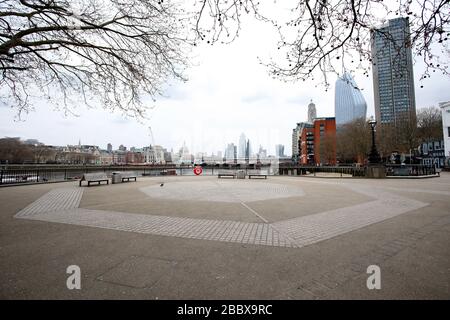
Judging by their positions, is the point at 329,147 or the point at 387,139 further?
the point at 329,147

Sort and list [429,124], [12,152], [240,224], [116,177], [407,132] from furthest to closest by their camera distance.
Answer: [12,152] < [429,124] < [407,132] < [116,177] < [240,224]

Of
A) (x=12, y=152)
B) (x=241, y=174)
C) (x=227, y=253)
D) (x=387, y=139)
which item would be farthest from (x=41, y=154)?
(x=387, y=139)

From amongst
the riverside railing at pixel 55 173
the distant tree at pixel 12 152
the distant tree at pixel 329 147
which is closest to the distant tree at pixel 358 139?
the distant tree at pixel 329 147

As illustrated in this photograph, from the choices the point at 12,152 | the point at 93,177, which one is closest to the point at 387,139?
the point at 93,177

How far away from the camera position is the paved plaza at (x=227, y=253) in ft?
9.09

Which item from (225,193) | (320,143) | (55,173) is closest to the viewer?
(225,193)

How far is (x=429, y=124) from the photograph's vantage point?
4725cm

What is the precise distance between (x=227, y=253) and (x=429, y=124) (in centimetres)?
6339

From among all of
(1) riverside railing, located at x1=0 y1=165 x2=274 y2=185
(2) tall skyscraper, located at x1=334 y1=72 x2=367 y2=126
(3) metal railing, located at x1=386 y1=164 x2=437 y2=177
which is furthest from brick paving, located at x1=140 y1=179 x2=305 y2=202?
(2) tall skyscraper, located at x1=334 y1=72 x2=367 y2=126

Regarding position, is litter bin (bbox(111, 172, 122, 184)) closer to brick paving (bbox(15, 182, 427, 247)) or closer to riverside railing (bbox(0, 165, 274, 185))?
riverside railing (bbox(0, 165, 274, 185))

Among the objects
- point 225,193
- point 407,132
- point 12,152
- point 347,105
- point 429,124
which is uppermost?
point 347,105

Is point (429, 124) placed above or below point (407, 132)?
above

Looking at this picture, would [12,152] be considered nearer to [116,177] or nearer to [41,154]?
[41,154]
